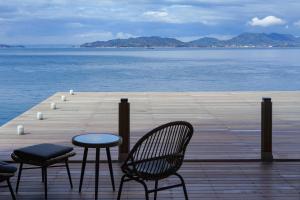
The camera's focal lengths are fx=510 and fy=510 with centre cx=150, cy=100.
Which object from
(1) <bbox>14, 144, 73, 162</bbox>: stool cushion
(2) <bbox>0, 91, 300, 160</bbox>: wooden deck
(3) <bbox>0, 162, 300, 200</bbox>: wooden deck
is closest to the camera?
(1) <bbox>14, 144, 73, 162</bbox>: stool cushion

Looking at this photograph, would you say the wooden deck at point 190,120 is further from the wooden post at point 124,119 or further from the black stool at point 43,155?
the black stool at point 43,155

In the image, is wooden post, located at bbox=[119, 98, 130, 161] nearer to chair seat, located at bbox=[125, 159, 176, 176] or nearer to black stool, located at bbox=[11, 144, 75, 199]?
black stool, located at bbox=[11, 144, 75, 199]

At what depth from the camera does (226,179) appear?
423 centimetres

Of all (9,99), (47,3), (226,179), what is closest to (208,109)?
(226,179)

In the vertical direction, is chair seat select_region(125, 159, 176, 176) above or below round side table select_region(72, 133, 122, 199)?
below

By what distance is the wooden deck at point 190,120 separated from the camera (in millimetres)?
5723

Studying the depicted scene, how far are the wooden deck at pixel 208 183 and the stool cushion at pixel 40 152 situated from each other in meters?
0.33

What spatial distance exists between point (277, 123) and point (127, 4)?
7297 cm

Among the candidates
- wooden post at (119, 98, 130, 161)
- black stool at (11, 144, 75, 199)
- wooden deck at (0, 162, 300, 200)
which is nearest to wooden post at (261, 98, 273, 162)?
wooden deck at (0, 162, 300, 200)

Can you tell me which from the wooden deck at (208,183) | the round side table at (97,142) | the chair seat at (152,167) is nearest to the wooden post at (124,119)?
the wooden deck at (208,183)

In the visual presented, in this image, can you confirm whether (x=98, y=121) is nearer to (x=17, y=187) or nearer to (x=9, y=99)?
(x=17, y=187)

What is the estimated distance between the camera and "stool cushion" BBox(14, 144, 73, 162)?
3576mm

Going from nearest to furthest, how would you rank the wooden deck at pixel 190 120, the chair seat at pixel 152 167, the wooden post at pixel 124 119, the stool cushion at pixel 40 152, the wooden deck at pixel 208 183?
the chair seat at pixel 152 167 < the stool cushion at pixel 40 152 < the wooden deck at pixel 208 183 < the wooden post at pixel 124 119 < the wooden deck at pixel 190 120

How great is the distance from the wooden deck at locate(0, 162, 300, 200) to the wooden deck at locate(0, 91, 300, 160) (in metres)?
0.48
